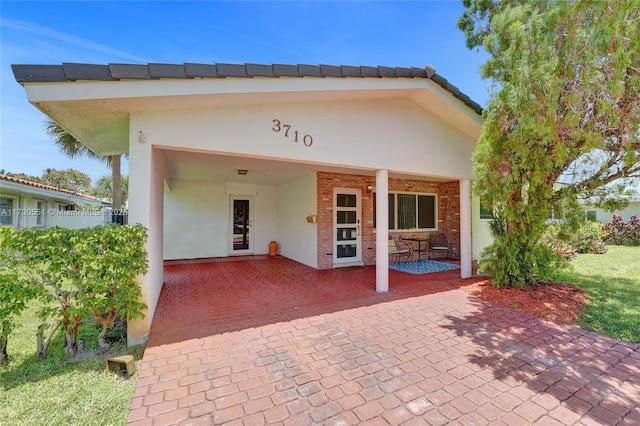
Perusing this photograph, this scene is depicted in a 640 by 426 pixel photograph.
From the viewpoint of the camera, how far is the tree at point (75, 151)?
941cm

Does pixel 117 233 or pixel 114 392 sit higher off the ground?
pixel 117 233

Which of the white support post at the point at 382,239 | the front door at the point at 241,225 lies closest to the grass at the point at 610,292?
the white support post at the point at 382,239

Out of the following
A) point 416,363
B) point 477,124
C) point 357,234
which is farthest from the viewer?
point 357,234

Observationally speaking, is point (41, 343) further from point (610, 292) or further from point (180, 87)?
point (610, 292)

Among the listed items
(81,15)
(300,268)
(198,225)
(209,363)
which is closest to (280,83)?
(209,363)

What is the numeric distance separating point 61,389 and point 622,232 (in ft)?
83.2

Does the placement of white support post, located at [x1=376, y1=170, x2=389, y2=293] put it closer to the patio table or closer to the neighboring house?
the patio table

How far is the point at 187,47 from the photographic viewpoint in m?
7.76

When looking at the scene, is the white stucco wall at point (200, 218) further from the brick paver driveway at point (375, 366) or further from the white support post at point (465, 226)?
the white support post at point (465, 226)

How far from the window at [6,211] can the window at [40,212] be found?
81.7 inches

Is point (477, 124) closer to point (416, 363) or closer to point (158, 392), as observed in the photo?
point (416, 363)

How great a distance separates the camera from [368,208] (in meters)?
10.4

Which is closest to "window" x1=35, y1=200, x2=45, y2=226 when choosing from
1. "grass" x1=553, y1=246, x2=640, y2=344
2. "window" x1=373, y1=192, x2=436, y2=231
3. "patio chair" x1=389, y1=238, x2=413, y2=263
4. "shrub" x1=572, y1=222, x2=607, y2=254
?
"window" x1=373, y1=192, x2=436, y2=231

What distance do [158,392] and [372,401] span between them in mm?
2266
